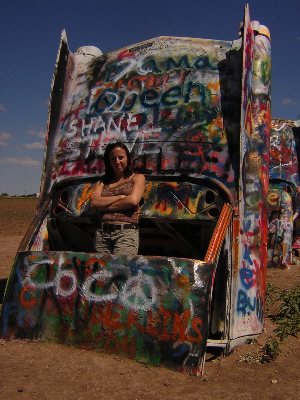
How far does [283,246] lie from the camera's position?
36.5ft

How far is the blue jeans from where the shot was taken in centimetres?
462

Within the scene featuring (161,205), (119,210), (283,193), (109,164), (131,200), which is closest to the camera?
(131,200)

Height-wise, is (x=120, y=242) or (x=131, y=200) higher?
(x=131, y=200)

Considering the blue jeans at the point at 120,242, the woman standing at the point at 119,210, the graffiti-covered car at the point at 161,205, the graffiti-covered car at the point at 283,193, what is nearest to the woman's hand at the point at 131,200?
the woman standing at the point at 119,210

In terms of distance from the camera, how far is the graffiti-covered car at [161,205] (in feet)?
13.9

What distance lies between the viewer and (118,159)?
480cm

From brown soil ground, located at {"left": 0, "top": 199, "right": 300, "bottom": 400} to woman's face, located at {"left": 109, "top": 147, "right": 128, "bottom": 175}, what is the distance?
176cm

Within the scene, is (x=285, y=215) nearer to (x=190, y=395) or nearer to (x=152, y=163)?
(x=152, y=163)

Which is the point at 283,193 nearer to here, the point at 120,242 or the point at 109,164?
the point at 109,164

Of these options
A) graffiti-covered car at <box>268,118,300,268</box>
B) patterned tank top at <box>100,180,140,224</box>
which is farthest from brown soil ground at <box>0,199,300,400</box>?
graffiti-covered car at <box>268,118,300,268</box>

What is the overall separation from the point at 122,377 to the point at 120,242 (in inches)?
49.9

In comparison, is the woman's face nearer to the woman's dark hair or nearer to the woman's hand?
the woman's dark hair

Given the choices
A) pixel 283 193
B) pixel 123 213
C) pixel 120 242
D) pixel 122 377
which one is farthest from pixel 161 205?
pixel 283 193

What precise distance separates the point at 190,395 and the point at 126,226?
1.67 meters
